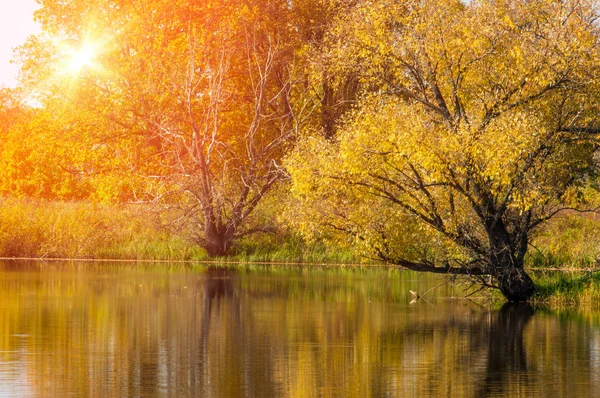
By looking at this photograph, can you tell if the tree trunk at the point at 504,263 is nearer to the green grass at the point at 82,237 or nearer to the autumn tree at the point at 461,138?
the autumn tree at the point at 461,138

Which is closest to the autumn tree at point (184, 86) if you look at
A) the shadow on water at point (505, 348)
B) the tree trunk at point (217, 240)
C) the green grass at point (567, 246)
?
the tree trunk at point (217, 240)

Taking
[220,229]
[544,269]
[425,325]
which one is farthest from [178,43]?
[425,325]

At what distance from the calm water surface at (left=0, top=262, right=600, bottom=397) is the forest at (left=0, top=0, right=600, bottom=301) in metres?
2.49

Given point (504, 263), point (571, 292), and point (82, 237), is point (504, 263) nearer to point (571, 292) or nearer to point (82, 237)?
point (571, 292)

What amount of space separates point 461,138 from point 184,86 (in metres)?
23.7

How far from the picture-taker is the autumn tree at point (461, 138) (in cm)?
2598

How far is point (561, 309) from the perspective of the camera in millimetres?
27484

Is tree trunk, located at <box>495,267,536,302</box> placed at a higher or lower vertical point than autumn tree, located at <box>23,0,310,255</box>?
lower

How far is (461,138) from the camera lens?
25.4m

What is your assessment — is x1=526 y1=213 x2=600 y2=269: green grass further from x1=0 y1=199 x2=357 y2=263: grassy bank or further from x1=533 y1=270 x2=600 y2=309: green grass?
x1=0 y1=199 x2=357 y2=263: grassy bank

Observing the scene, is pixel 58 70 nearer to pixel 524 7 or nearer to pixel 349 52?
pixel 349 52

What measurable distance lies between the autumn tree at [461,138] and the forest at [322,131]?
0.19ft

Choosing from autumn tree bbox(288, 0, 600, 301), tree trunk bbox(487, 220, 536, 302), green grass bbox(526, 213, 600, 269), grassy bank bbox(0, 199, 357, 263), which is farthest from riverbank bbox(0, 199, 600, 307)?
autumn tree bbox(288, 0, 600, 301)

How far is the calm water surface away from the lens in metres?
14.9
